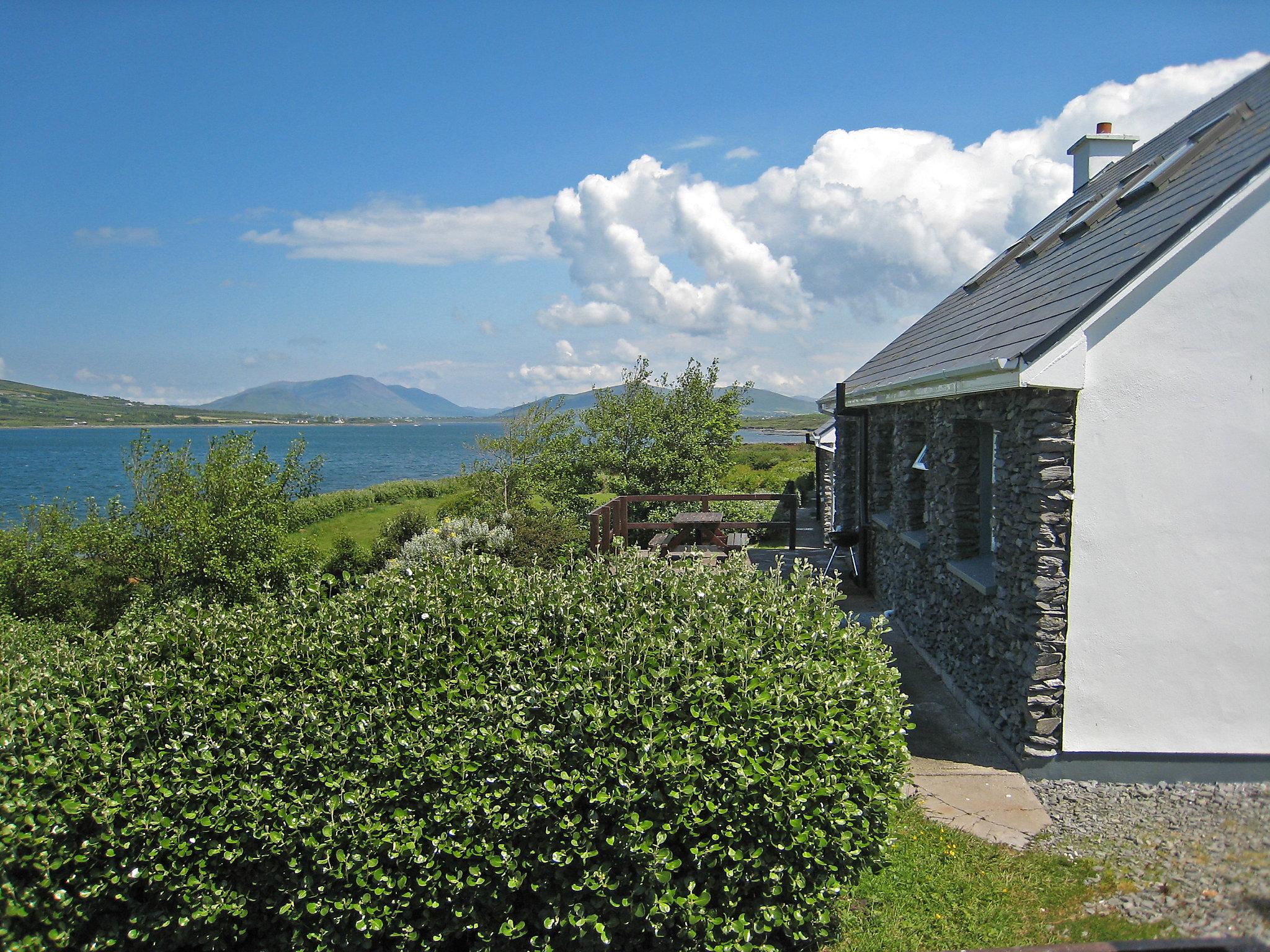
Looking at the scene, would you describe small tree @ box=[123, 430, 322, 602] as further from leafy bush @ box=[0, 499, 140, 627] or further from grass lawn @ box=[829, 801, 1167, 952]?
grass lawn @ box=[829, 801, 1167, 952]

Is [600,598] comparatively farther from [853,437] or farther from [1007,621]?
[853,437]

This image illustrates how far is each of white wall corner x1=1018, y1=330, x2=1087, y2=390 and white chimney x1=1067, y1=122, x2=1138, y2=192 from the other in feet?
30.4

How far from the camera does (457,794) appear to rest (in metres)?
3.44

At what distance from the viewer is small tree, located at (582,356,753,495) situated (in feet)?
61.6

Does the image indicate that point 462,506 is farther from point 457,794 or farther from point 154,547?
point 457,794

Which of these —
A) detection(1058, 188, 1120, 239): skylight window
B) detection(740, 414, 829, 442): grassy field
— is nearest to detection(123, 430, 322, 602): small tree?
detection(1058, 188, 1120, 239): skylight window

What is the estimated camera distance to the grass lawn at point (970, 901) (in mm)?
3846

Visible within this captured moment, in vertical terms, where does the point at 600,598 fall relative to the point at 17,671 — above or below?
above

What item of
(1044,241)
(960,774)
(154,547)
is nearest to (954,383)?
(960,774)

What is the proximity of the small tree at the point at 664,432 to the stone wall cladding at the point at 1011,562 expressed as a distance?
34.1 ft

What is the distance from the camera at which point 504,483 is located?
1900 cm

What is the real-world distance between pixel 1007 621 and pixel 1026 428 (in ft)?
5.08

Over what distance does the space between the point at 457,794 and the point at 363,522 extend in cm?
2652

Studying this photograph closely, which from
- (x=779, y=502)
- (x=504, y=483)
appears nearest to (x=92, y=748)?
(x=504, y=483)
